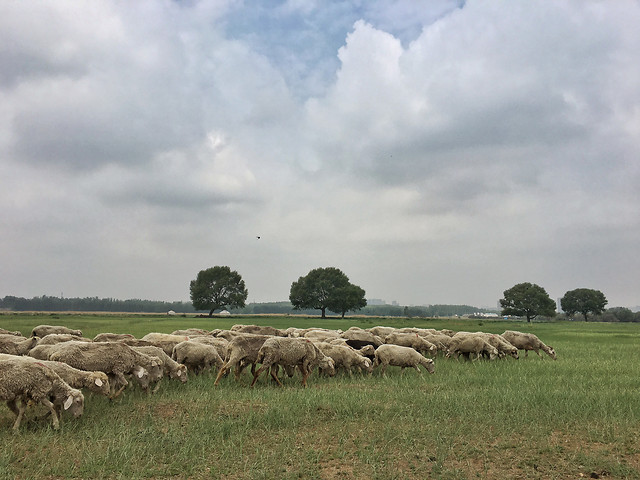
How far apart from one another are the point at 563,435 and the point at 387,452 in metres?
4.08

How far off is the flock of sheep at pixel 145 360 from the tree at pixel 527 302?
301 feet

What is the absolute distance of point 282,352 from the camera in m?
14.1

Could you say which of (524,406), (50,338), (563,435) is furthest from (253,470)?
(50,338)

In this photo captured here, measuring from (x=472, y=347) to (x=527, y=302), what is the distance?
93253mm

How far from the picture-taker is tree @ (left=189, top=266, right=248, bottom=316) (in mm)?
92688

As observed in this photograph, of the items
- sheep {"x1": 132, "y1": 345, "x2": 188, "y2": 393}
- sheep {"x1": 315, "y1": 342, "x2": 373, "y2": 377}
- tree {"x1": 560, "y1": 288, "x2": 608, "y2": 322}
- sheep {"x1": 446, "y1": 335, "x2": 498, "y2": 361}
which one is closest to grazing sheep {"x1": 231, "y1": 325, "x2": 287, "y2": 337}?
sheep {"x1": 315, "y1": 342, "x2": 373, "y2": 377}

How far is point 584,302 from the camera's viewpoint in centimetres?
11894

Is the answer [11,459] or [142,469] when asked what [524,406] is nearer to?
[142,469]

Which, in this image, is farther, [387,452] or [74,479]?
[387,452]

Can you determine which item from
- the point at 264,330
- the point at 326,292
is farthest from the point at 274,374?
the point at 326,292

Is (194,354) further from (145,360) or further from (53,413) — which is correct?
(53,413)

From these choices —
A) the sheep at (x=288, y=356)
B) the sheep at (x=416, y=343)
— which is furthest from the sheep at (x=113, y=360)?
the sheep at (x=416, y=343)

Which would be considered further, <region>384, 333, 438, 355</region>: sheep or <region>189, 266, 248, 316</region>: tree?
<region>189, 266, 248, 316</region>: tree

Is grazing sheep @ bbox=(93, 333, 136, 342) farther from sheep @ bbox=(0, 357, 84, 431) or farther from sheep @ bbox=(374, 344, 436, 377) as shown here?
sheep @ bbox=(374, 344, 436, 377)
